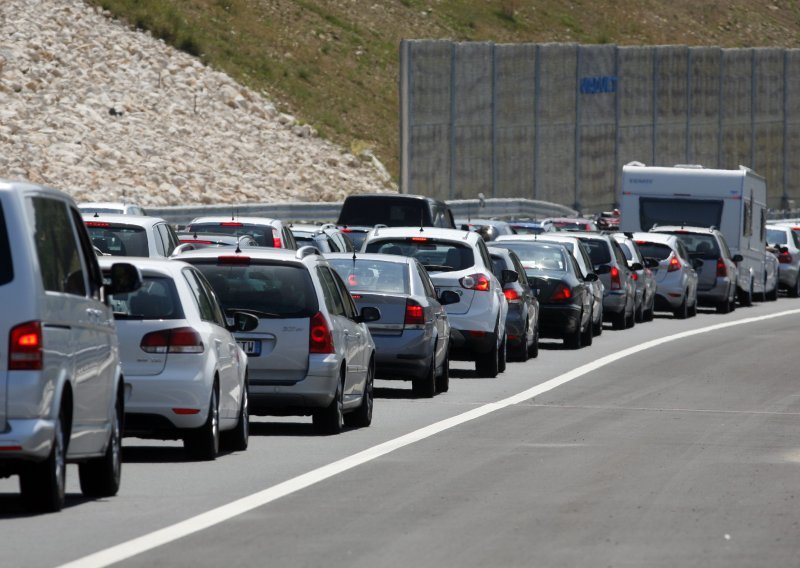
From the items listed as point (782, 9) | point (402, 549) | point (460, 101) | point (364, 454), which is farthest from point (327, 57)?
point (402, 549)

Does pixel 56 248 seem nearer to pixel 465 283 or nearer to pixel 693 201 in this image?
pixel 465 283

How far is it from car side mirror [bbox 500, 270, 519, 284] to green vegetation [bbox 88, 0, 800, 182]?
1712 inches

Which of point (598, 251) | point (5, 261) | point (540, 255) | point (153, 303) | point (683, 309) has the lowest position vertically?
point (683, 309)

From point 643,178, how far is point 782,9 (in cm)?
7184

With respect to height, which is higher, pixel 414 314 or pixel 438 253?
pixel 438 253

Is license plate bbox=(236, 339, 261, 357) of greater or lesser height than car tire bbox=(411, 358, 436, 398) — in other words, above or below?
above

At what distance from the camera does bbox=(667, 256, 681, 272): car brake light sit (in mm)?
40062

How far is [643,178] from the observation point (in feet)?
154

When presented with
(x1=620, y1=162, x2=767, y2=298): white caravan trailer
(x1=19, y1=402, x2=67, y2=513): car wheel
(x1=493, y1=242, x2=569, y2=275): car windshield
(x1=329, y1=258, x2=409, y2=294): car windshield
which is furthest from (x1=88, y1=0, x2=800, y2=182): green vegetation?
(x1=19, y1=402, x2=67, y2=513): car wheel

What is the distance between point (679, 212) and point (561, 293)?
17656 millimetres

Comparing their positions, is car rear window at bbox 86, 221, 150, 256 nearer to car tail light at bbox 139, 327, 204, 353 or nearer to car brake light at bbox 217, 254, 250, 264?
car brake light at bbox 217, 254, 250, 264

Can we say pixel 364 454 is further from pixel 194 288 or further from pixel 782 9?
pixel 782 9

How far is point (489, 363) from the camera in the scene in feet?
80.6

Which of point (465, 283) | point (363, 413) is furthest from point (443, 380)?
point (363, 413)
